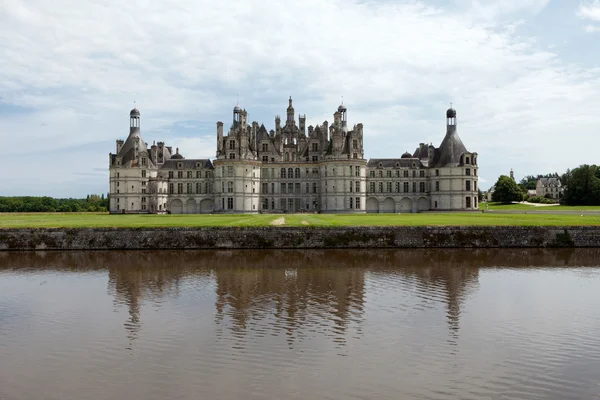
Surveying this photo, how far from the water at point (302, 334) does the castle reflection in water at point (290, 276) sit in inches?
4.7

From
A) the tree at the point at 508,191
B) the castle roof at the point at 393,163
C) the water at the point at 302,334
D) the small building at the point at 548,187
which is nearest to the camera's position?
the water at the point at 302,334

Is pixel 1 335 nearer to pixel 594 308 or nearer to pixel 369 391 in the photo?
pixel 369 391

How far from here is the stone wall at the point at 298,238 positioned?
37750 mm

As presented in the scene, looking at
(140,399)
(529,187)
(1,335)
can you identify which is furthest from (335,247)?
(529,187)

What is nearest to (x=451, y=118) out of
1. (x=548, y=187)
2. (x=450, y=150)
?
(x=450, y=150)

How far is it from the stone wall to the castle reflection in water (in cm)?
210

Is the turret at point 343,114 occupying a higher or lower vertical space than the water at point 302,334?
higher

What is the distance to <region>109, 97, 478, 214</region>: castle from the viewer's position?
235ft

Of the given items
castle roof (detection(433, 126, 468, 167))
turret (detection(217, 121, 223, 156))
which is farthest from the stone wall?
turret (detection(217, 121, 223, 156))

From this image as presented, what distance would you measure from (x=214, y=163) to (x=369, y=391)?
210ft

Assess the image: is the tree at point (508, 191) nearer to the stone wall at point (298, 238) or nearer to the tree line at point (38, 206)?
the stone wall at point (298, 238)

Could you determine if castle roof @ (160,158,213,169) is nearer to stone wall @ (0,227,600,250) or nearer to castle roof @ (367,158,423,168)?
castle roof @ (367,158,423,168)

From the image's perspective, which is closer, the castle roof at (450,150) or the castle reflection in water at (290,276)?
the castle reflection in water at (290,276)

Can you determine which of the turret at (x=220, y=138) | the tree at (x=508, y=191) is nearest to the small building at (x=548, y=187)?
the tree at (x=508, y=191)
